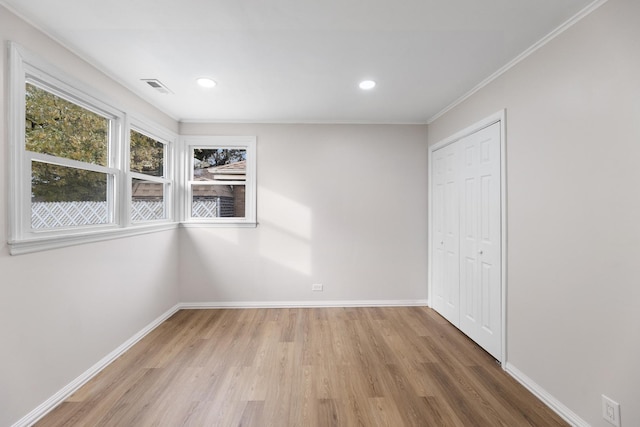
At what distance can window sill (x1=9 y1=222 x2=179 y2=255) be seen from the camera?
1.72 metres

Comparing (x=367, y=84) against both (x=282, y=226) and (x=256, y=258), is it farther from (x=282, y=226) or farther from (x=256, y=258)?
(x=256, y=258)

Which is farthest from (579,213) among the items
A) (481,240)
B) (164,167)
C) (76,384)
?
(164,167)

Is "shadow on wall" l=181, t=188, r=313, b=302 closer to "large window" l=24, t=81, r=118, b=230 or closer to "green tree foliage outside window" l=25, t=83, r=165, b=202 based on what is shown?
"large window" l=24, t=81, r=118, b=230

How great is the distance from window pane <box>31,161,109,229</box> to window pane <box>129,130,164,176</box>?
501 mm

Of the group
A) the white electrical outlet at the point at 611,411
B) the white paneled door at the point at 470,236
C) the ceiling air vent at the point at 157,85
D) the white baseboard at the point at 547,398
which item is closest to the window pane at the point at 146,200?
the ceiling air vent at the point at 157,85

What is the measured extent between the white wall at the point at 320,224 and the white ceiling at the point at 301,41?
0.86 metres

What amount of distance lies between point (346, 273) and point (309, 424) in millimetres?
2209

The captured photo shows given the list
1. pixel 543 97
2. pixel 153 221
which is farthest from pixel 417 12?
pixel 153 221

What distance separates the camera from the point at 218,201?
3.93 m

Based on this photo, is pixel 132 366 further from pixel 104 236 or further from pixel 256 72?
pixel 256 72

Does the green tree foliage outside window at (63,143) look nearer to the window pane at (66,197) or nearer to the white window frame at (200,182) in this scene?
the window pane at (66,197)

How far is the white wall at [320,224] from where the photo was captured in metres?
3.83

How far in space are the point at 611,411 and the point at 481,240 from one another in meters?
1.46

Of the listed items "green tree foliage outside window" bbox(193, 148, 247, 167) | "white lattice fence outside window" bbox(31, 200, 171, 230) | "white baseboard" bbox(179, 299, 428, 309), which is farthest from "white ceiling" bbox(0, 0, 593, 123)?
"white baseboard" bbox(179, 299, 428, 309)
